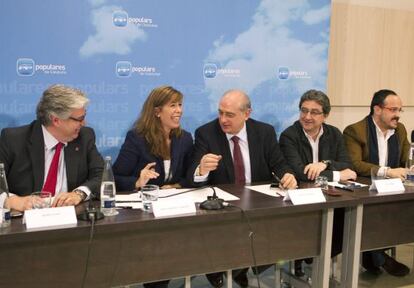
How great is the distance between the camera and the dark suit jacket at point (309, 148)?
9.52 ft

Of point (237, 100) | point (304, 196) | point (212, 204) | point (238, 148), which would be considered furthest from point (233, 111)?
point (212, 204)

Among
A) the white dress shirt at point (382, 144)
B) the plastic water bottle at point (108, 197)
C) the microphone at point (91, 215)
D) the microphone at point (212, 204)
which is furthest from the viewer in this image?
the white dress shirt at point (382, 144)

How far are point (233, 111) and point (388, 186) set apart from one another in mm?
946

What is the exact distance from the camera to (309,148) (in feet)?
9.84

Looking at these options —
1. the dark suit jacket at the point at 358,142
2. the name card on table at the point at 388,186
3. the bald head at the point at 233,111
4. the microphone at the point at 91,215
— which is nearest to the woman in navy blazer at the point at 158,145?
the bald head at the point at 233,111

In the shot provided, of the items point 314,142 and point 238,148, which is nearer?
point 238,148

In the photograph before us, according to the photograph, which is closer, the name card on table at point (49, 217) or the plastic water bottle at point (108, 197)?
the name card on table at point (49, 217)

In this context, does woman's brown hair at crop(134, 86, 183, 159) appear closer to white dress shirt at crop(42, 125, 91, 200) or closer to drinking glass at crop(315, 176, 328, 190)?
white dress shirt at crop(42, 125, 91, 200)

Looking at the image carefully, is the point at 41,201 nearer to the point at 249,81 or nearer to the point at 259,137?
the point at 259,137

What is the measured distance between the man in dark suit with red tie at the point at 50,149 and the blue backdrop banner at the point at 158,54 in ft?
2.80

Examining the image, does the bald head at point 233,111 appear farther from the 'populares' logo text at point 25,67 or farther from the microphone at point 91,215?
the 'populares' logo text at point 25,67

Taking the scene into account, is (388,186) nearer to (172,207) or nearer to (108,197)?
(172,207)

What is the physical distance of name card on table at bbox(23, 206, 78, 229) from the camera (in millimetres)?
1656

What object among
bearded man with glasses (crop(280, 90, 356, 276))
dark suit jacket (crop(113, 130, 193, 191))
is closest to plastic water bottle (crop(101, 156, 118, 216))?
dark suit jacket (crop(113, 130, 193, 191))
